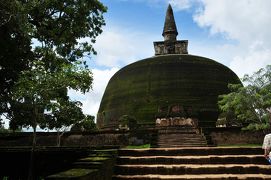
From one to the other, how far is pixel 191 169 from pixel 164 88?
1861 cm

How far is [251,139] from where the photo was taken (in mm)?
14867

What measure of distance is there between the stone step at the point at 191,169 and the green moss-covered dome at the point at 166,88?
16225mm

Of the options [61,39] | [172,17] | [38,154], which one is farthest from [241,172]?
[172,17]

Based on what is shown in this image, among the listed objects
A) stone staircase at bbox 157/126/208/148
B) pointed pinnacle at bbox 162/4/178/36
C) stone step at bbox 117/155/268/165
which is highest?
pointed pinnacle at bbox 162/4/178/36

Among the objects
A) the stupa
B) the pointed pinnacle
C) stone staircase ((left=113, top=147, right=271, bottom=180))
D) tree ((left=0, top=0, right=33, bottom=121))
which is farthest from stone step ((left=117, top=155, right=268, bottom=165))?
the pointed pinnacle

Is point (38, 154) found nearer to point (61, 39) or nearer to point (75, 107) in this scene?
point (75, 107)

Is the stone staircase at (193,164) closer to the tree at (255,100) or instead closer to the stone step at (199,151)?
the stone step at (199,151)

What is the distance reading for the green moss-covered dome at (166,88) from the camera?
23.5 meters

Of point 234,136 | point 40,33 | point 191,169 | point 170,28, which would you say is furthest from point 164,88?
point 191,169

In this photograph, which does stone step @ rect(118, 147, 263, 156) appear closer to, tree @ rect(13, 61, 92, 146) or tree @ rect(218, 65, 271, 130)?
Answer: tree @ rect(13, 61, 92, 146)

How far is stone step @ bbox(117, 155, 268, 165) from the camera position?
6.53 metres

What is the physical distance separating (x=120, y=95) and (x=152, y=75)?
3.66 meters

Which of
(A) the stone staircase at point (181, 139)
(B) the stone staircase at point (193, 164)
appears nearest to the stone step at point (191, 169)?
(B) the stone staircase at point (193, 164)

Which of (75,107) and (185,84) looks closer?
(75,107)
